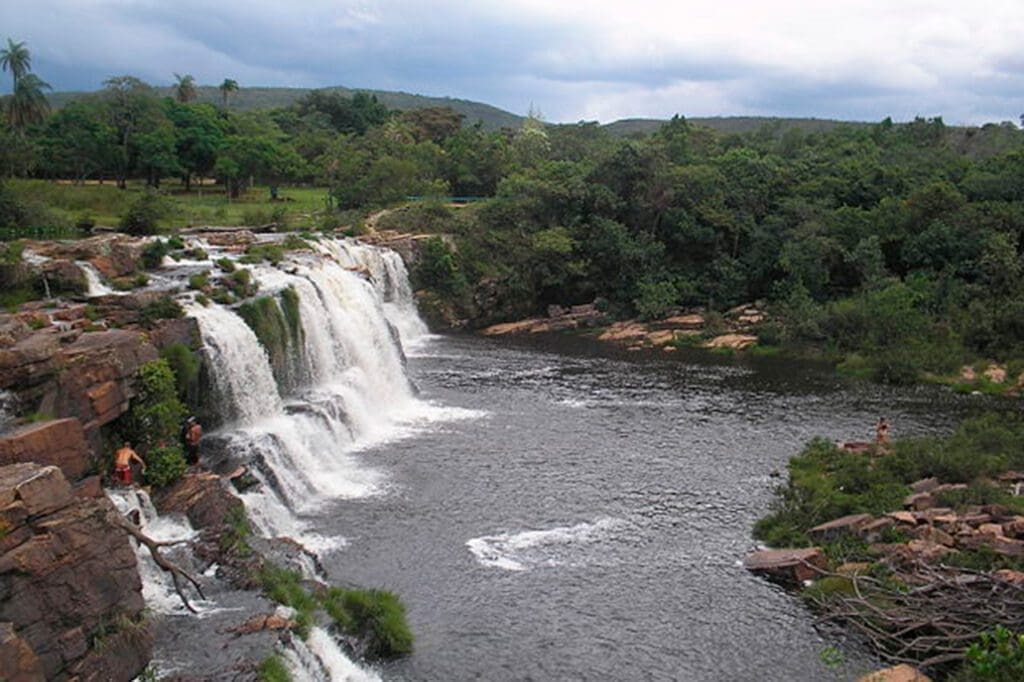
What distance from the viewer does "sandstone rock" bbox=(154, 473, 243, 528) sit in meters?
20.5

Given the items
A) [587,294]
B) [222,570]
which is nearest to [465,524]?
[222,570]

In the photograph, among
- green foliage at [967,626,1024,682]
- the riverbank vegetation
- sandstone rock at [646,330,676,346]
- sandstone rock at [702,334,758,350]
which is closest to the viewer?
green foliage at [967,626,1024,682]

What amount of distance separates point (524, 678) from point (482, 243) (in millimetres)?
42164

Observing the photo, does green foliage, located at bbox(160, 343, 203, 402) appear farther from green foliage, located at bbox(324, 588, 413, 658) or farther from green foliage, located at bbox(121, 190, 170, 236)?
green foliage, located at bbox(121, 190, 170, 236)

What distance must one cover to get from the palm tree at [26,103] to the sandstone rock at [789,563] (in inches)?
2278

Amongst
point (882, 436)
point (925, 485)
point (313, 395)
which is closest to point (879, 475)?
point (925, 485)

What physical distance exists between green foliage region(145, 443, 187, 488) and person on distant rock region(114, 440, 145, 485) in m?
0.21

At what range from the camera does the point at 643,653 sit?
17672mm

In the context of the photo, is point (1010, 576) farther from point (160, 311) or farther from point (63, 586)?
point (160, 311)

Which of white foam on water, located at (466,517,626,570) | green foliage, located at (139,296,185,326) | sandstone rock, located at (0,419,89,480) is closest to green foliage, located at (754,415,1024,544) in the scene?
white foam on water, located at (466,517,626,570)

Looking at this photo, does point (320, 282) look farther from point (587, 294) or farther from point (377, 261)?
point (587, 294)

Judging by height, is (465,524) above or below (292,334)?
below

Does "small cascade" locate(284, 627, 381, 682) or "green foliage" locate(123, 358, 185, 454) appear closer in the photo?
"small cascade" locate(284, 627, 381, 682)

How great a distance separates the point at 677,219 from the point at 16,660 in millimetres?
49655
